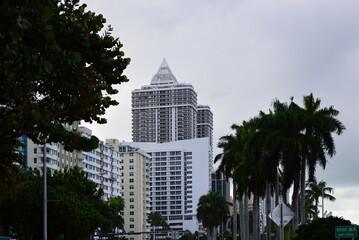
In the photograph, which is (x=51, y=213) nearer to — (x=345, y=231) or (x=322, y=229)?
(x=322, y=229)

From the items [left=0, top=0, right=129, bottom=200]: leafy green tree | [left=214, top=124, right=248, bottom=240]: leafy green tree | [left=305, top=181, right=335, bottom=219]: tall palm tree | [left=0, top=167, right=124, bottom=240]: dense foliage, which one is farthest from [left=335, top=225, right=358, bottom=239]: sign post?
[left=305, top=181, right=335, bottom=219]: tall palm tree

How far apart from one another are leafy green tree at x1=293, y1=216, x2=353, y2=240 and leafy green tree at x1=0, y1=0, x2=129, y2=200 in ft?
96.6

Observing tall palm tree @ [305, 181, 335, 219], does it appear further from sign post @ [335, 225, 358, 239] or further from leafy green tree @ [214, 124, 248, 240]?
sign post @ [335, 225, 358, 239]

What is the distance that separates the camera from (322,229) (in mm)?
46188

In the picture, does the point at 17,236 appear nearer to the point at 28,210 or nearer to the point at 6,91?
the point at 28,210

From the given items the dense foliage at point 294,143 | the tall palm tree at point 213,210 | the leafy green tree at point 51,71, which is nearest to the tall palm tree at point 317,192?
the tall palm tree at point 213,210

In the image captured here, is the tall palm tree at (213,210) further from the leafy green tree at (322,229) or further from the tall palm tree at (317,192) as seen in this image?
the leafy green tree at (322,229)

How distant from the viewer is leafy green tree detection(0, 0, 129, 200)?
12.0 meters

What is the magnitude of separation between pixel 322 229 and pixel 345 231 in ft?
12.3

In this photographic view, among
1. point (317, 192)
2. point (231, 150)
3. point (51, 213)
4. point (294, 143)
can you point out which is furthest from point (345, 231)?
point (317, 192)

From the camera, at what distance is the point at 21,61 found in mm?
12141

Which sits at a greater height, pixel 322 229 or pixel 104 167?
pixel 104 167

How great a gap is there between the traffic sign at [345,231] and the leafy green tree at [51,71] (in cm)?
2641

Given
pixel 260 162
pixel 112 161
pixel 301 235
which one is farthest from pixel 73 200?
pixel 112 161
